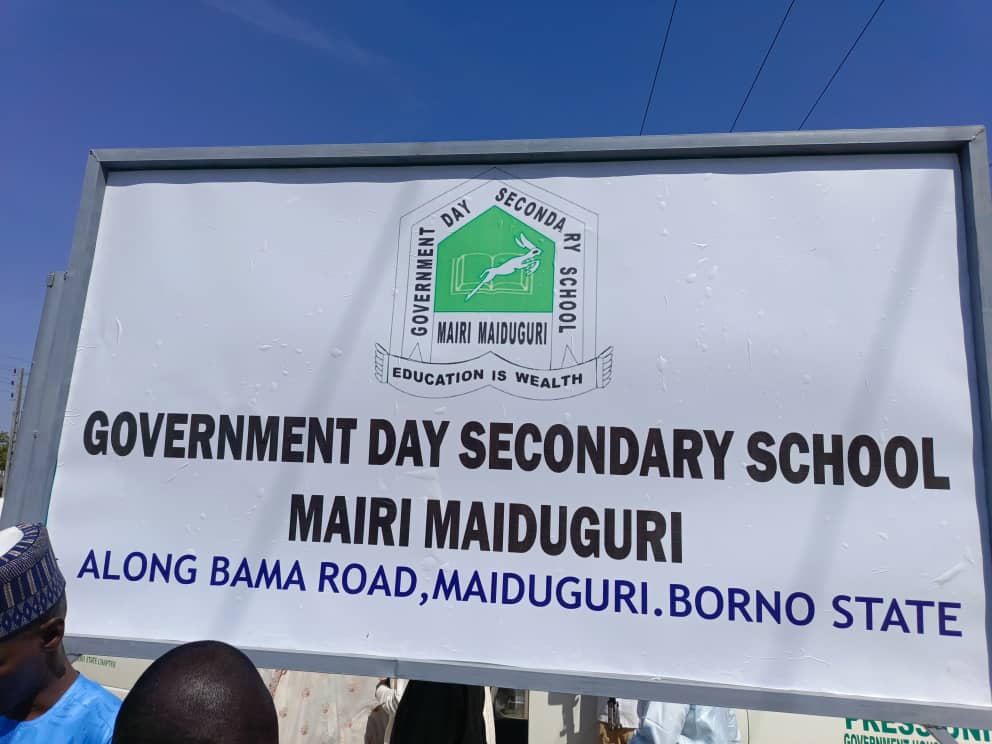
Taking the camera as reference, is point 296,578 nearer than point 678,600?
No

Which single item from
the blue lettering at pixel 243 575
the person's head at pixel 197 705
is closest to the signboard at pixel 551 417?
the blue lettering at pixel 243 575

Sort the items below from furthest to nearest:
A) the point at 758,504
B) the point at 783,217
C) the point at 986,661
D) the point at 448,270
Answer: the point at 448,270 < the point at 783,217 < the point at 758,504 < the point at 986,661

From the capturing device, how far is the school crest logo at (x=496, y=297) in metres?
1.77

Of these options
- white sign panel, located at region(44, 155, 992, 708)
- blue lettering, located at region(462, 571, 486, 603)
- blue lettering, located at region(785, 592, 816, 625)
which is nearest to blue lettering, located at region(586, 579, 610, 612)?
white sign panel, located at region(44, 155, 992, 708)

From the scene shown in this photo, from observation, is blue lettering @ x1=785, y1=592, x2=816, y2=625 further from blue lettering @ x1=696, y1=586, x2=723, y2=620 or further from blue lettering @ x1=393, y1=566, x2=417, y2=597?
blue lettering @ x1=393, y1=566, x2=417, y2=597

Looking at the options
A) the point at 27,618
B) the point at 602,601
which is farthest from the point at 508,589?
the point at 27,618

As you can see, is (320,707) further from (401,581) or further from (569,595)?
(569,595)

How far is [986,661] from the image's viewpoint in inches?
59.7

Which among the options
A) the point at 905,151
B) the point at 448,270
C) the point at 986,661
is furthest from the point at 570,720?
the point at 905,151

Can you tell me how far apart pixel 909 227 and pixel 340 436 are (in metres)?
1.58

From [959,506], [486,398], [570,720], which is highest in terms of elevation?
[486,398]

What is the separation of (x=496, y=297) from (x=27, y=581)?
4.22 feet

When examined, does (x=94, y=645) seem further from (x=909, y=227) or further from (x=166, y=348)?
(x=909, y=227)

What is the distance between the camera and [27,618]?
1.46 m
